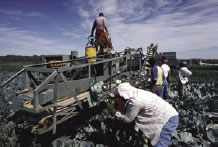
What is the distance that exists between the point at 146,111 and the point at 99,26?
465 centimetres

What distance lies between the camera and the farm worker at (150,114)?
2949 millimetres

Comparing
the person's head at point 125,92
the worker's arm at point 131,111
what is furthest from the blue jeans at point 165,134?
the person's head at point 125,92

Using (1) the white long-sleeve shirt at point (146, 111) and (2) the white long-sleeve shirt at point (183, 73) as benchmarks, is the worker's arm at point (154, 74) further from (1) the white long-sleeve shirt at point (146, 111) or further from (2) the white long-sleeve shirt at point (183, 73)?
(1) the white long-sleeve shirt at point (146, 111)

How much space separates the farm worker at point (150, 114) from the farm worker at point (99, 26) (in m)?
4.29

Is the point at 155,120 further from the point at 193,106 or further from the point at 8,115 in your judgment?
the point at 8,115

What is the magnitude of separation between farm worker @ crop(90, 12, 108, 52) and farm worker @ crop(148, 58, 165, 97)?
226cm

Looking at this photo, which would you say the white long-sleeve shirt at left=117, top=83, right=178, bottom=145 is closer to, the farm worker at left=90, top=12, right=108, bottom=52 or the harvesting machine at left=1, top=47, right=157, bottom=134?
the harvesting machine at left=1, top=47, right=157, bottom=134

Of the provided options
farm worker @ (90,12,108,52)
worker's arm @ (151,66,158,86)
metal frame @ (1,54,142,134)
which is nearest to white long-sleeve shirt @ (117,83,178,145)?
metal frame @ (1,54,142,134)

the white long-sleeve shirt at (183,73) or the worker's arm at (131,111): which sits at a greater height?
the white long-sleeve shirt at (183,73)

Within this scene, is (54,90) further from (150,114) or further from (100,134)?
(150,114)

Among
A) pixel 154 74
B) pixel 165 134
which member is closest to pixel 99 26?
pixel 154 74

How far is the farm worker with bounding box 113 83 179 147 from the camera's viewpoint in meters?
2.95

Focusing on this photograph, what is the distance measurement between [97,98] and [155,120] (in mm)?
1607

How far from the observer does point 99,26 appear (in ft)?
22.7
